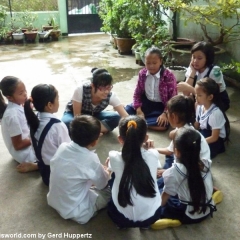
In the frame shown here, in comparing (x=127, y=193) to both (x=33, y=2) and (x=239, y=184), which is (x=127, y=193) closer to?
(x=239, y=184)

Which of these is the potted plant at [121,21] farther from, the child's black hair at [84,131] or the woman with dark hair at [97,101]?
the child's black hair at [84,131]

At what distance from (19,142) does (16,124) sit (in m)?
0.14

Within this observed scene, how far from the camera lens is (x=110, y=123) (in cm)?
280

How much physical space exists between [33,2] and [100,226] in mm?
8449

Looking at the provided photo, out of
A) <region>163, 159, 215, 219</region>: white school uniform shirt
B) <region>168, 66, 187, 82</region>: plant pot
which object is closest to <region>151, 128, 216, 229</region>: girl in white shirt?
<region>163, 159, 215, 219</region>: white school uniform shirt

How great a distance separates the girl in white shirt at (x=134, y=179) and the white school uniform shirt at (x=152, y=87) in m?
1.41

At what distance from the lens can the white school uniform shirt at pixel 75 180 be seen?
1.62m

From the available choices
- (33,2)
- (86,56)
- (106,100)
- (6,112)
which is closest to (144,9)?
(86,56)

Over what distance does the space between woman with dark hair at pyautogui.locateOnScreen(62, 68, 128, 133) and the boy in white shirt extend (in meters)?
0.76

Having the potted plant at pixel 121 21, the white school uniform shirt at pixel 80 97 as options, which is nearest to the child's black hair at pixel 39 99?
the white school uniform shirt at pixel 80 97

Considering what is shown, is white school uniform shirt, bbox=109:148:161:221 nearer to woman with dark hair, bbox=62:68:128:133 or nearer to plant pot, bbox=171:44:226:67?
woman with dark hair, bbox=62:68:128:133

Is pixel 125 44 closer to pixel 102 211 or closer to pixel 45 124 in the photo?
pixel 45 124

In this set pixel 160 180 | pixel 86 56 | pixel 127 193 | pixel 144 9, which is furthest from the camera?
pixel 86 56

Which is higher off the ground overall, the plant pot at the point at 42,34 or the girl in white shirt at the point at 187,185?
the plant pot at the point at 42,34
